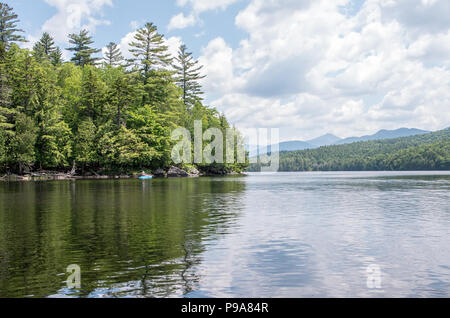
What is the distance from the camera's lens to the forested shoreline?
72812 mm

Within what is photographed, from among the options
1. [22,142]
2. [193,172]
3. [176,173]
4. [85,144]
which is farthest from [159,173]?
[22,142]

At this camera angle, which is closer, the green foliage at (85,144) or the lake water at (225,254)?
the lake water at (225,254)

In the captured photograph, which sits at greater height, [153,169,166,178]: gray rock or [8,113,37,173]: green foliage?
[8,113,37,173]: green foliage

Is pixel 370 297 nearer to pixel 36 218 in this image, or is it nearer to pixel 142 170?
pixel 36 218

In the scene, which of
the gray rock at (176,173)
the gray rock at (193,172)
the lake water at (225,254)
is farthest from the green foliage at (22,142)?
the lake water at (225,254)

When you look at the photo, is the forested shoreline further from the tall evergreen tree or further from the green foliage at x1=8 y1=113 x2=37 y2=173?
the tall evergreen tree

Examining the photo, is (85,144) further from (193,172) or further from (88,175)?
(193,172)

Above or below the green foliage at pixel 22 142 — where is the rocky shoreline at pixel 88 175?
below

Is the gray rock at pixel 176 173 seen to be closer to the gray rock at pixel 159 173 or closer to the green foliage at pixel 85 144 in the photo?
the gray rock at pixel 159 173

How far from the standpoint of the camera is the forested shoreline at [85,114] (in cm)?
7281

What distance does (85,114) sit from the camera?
89.9 metres

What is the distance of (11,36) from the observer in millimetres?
97250

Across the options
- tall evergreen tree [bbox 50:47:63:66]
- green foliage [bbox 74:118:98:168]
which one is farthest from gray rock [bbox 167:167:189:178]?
tall evergreen tree [bbox 50:47:63:66]

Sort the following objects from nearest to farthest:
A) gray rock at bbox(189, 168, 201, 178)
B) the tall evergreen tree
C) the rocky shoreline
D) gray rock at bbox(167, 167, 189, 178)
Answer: the rocky shoreline < gray rock at bbox(167, 167, 189, 178) < gray rock at bbox(189, 168, 201, 178) < the tall evergreen tree
